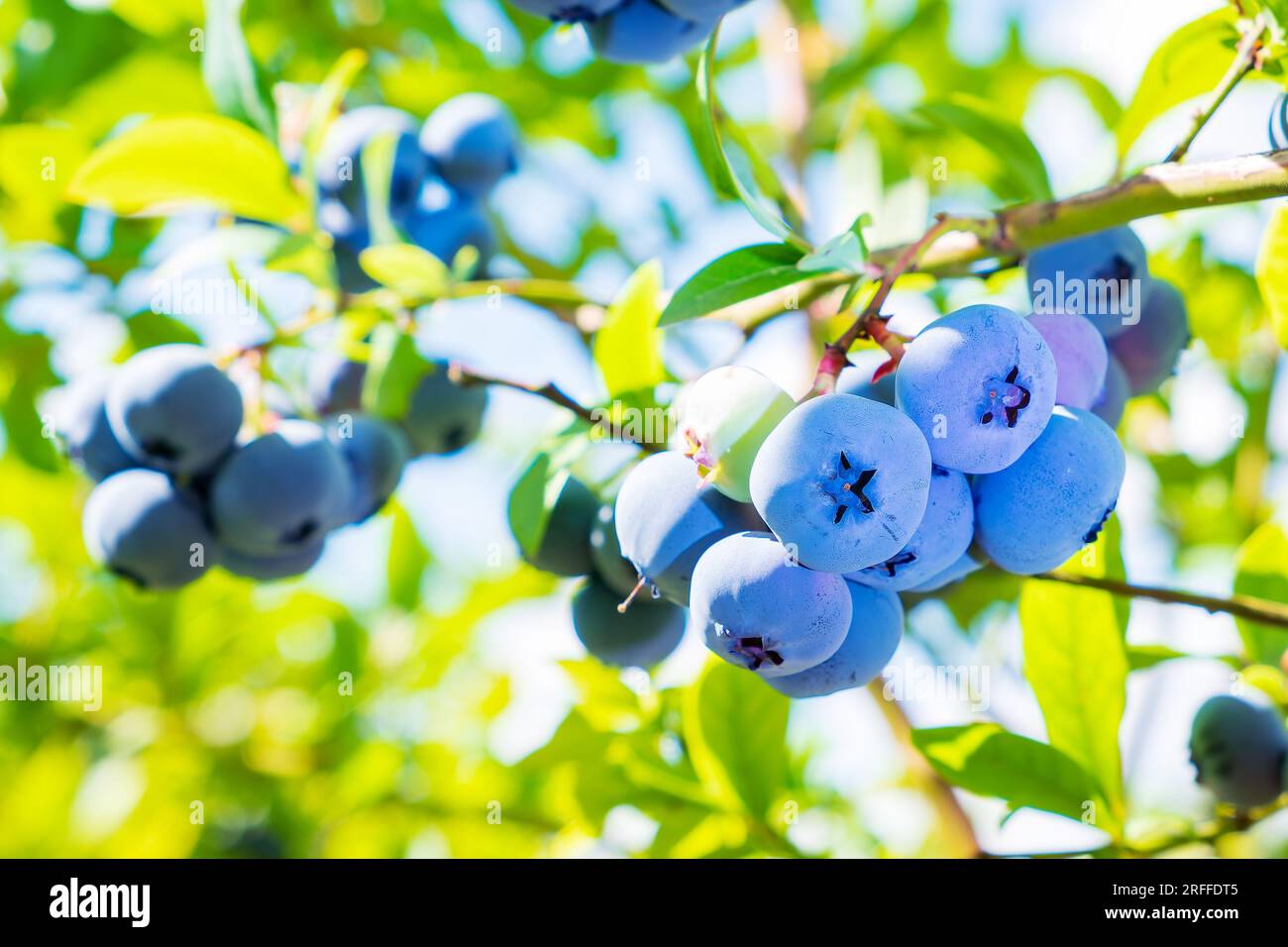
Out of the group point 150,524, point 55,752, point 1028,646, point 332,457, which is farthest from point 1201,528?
point 55,752

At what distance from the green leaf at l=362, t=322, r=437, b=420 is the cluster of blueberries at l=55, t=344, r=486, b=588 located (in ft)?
0.31

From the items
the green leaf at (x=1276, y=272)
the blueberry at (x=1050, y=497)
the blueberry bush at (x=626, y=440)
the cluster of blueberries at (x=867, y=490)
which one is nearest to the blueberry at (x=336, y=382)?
the blueberry bush at (x=626, y=440)

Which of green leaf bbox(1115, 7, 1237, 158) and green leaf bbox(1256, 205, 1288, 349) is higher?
green leaf bbox(1115, 7, 1237, 158)

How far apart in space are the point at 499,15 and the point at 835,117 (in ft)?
2.46

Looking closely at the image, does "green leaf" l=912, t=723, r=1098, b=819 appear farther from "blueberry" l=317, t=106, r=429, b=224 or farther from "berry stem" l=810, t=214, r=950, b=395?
"blueberry" l=317, t=106, r=429, b=224

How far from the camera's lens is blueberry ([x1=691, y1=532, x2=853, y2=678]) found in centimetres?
84

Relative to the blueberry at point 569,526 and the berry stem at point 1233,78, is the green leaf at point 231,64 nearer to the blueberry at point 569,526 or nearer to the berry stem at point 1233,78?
the blueberry at point 569,526

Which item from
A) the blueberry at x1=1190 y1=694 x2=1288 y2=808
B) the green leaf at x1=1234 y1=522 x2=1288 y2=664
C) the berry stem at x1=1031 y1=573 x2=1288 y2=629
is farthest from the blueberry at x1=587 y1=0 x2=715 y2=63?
the blueberry at x1=1190 y1=694 x2=1288 y2=808

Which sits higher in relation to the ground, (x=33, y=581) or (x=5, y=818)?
(x=33, y=581)

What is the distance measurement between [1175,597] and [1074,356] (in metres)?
0.31

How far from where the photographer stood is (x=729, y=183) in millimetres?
1029

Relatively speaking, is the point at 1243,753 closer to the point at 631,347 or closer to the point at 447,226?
the point at 631,347

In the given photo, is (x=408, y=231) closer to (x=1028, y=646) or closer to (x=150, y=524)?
(x=150, y=524)

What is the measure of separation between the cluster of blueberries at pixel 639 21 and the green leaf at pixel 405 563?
1248 millimetres
